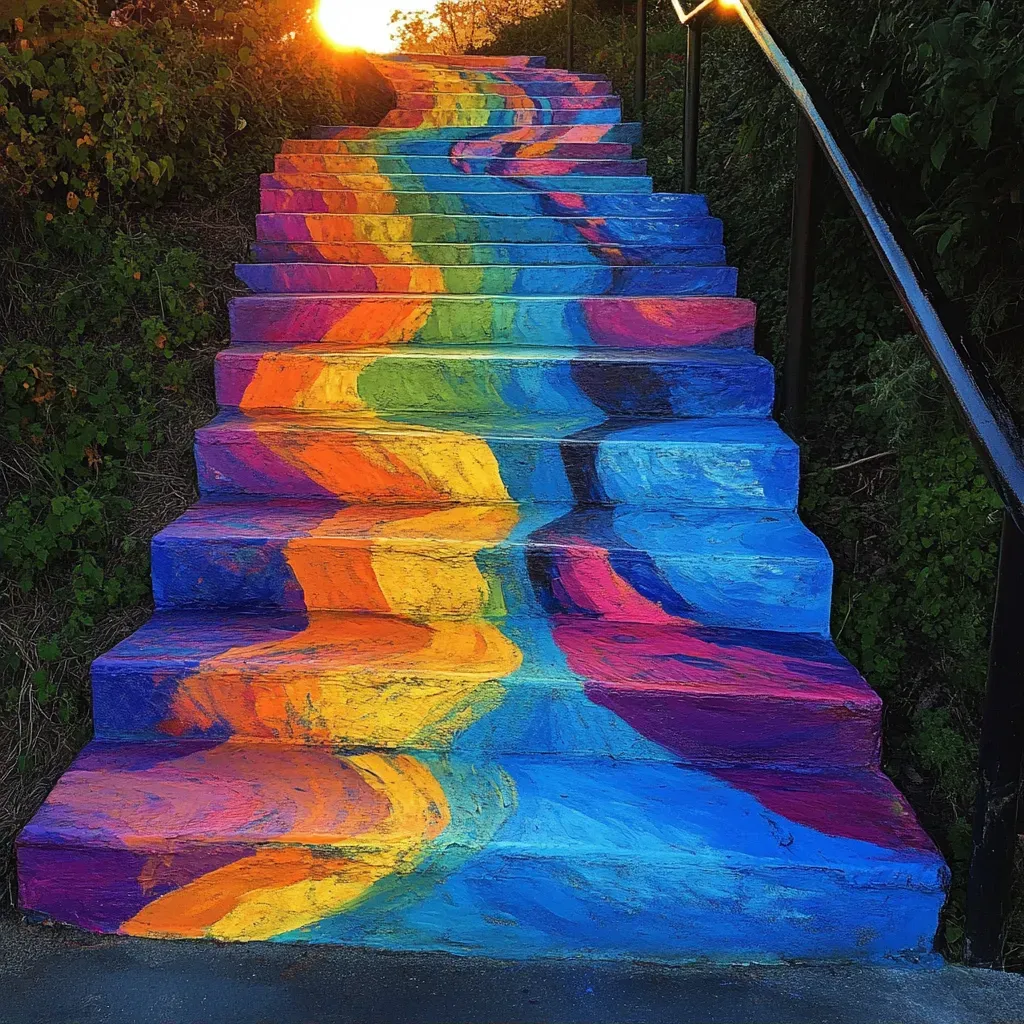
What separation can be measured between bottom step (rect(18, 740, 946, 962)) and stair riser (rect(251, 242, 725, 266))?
7.67ft

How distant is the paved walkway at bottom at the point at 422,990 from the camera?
1491 millimetres

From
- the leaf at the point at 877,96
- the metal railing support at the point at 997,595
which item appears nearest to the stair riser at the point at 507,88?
the leaf at the point at 877,96

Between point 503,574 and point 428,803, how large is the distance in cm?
61

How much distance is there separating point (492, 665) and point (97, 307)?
1.96m

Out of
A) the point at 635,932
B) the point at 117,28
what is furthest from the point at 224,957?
the point at 117,28

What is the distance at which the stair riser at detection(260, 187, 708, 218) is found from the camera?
12.6 ft

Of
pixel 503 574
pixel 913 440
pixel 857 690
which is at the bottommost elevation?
pixel 857 690

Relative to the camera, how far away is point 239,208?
12.4 ft

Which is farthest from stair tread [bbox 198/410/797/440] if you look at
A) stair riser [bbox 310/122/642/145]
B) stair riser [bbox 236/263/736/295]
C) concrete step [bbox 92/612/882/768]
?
stair riser [bbox 310/122/642/145]

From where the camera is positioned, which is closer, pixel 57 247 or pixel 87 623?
pixel 87 623

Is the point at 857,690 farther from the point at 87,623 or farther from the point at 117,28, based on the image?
the point at 117,28

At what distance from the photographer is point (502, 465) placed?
2465mm

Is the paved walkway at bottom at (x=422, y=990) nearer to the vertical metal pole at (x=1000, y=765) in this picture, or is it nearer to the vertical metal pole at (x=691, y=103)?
the vertical metal pole at (x=1000, y=765)

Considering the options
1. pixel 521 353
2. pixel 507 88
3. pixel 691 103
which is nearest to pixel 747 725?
pixel 521 353
